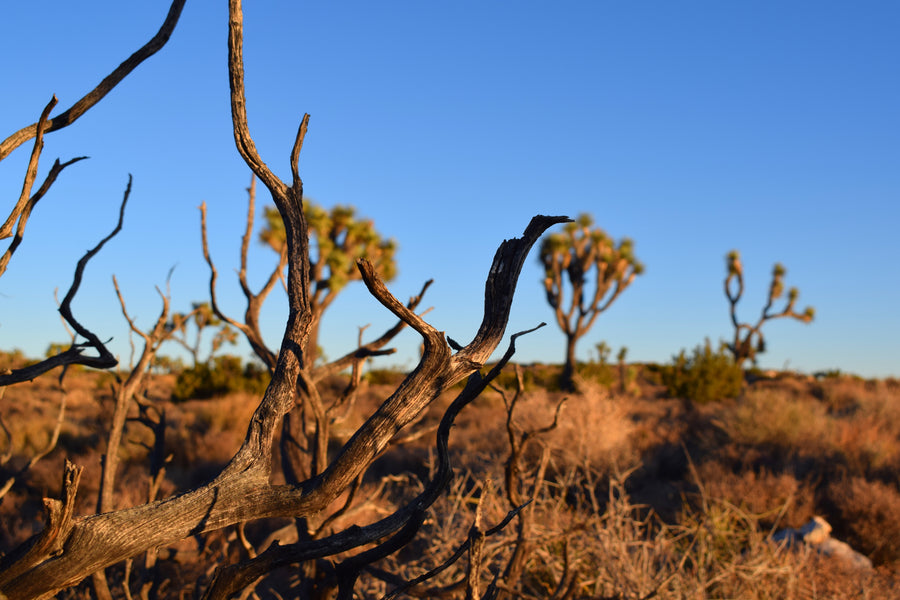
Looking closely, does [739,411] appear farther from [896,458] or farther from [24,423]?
[24,423]

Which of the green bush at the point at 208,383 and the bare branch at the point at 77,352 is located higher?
the bare branch at the point at 77,352

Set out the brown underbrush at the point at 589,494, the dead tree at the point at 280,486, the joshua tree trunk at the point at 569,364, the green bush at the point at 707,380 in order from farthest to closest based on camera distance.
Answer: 1. the joshua tree trunk at the point at 569,364
2. the green bush at the point at 707,380
3. the brown underbrush at the point at 589,494
4. the dead tree at the point at 280,486

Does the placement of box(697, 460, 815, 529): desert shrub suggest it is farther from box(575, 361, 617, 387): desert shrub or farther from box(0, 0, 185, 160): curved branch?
box(575, 361, 617, 387): desert shrub

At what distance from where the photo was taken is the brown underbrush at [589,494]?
406cm

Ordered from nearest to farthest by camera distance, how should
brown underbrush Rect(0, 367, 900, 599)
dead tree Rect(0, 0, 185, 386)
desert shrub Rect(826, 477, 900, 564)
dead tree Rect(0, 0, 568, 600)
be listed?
dead tree Rect(0, 0, 568, 600) → dead tree Rect(0, 0, 185, 386) → brown underbrush Rect(0, 367, 900, 599) → desert shrub Rect(826, 477, 900, 564)

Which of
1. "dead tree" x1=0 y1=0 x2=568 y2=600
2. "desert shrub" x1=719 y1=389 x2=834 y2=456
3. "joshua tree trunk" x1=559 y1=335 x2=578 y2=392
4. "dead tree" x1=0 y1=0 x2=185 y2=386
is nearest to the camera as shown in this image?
"dead tree" x1=0 y1=0 x2=568 y2=600

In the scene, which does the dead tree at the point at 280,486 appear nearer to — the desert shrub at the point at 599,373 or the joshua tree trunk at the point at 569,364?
the desert shrub at the point at 599,373

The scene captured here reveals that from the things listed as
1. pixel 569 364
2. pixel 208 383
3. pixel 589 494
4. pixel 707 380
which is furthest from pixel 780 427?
pixel 208 383

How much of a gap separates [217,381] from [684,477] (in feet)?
48.1

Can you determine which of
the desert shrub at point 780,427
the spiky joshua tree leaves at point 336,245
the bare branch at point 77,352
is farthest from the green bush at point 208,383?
the bare branch at point 77,352

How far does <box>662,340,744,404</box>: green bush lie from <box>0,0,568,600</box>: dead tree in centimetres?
1806

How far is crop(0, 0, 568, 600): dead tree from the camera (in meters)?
1.25

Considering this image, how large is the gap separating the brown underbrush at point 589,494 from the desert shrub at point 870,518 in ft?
0.06

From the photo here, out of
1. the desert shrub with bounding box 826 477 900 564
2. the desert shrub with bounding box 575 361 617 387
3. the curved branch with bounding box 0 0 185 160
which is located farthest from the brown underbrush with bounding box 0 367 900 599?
the desert shrub with bounding box 575 361 617 387
